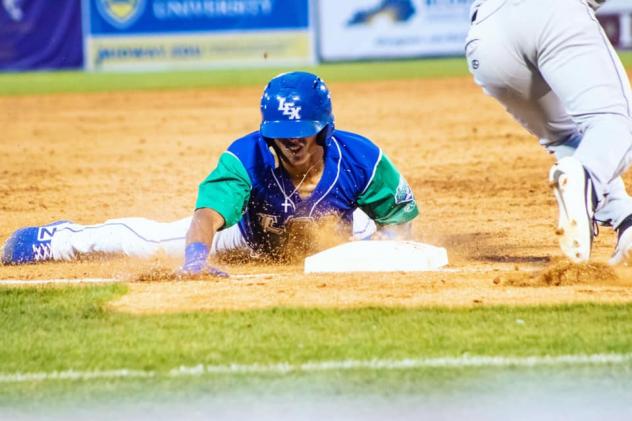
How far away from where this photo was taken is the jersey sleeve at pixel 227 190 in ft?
17.5

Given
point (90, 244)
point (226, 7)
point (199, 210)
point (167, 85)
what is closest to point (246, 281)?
point (199, 210)

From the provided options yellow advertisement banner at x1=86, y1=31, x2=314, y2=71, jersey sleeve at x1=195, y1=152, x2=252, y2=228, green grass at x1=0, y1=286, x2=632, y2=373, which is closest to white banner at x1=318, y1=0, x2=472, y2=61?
yellow advertisement banner at x1=86, y1=31, x2=314, y2=71

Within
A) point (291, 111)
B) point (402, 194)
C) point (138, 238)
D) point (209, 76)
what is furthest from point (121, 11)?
point (291, 111)

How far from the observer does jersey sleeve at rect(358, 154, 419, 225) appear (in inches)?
227

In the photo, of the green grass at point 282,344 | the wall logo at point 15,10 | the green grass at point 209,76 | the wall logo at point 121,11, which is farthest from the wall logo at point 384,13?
the green grass at point 282,344

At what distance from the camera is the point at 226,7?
21.7 metres

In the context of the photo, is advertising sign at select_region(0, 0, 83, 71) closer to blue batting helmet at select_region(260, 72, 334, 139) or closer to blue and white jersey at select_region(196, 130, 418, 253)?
blue and white jersey at select_region(196, 130, 418, 253)

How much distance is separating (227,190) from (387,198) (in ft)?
2.72

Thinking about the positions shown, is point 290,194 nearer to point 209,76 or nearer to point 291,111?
point 291,111

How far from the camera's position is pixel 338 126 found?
43.5 ft

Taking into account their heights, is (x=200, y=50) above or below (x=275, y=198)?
below

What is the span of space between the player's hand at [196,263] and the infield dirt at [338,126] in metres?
0.06

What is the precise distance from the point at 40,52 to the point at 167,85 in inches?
150

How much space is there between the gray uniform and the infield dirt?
0.59 metres
